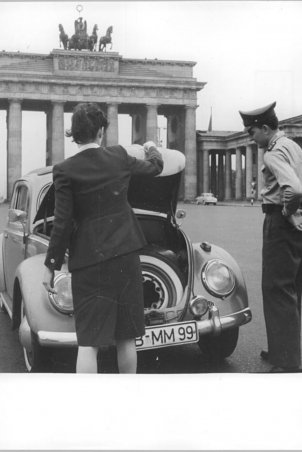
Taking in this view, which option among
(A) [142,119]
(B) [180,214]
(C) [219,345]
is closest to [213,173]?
(B) [180,214]

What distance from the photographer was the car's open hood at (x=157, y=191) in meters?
3.66

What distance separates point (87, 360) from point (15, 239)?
1.77m

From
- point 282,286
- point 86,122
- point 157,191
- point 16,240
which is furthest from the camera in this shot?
point 16,240

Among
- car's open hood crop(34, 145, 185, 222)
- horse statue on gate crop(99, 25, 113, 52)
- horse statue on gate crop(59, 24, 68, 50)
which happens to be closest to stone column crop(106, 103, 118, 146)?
car's open hood crop(34, 145, 185, 222)

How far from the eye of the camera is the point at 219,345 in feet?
12.2

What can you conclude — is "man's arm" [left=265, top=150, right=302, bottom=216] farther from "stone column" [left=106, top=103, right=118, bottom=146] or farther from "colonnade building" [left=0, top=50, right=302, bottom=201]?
"stone column" [left=106, top=103, right=118, bottom=146]

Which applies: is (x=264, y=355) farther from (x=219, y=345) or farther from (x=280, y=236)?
(x=280, y=236)

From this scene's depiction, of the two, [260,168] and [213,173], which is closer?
[260,168]

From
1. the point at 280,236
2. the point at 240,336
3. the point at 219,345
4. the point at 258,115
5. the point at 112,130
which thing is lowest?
the point at 240,336

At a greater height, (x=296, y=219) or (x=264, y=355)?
(x=296, y=219)

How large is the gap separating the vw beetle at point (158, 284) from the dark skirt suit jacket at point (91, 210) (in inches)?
12.6

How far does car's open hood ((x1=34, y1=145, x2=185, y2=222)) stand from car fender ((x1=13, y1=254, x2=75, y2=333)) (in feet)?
1.85

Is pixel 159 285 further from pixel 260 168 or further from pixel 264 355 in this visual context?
pixel 260 168

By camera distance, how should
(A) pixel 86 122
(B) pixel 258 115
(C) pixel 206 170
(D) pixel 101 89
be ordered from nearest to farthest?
(A) pixel 86 122 < (B) pixel 258 115 < (C) pixel 206 170 < (D) pixel 101 89
